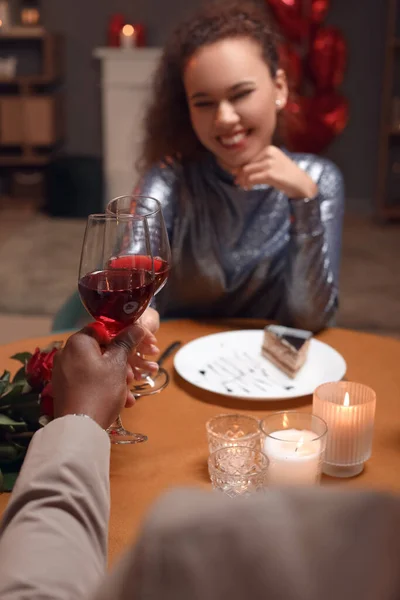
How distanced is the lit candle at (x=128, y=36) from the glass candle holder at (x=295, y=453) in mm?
4805

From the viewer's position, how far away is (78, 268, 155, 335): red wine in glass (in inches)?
39.4

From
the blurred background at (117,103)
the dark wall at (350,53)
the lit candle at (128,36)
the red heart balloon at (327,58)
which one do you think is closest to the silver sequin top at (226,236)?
the blurred background at (117,103)

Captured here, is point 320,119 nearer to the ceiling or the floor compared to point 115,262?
nearer to the floor

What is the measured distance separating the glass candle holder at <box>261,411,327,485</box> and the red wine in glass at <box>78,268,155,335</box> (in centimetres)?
24

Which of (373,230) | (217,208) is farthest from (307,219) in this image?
(373,230)

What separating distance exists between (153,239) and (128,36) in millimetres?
4631

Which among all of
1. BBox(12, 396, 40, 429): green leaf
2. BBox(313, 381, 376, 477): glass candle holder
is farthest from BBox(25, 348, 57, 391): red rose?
BBox(313, 381, 376, 477): glass candle holder

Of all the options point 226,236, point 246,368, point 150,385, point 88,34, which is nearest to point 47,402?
point 150,385

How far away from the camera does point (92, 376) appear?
2.69ft

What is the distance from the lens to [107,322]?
1037mm

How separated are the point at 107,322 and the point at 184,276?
82cm

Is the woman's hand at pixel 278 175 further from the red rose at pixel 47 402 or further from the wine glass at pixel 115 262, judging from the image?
the red rose at pixel 47 402

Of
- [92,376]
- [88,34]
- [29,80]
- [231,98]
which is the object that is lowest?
[92,376]

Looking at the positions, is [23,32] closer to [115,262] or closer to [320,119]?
[320,119]
